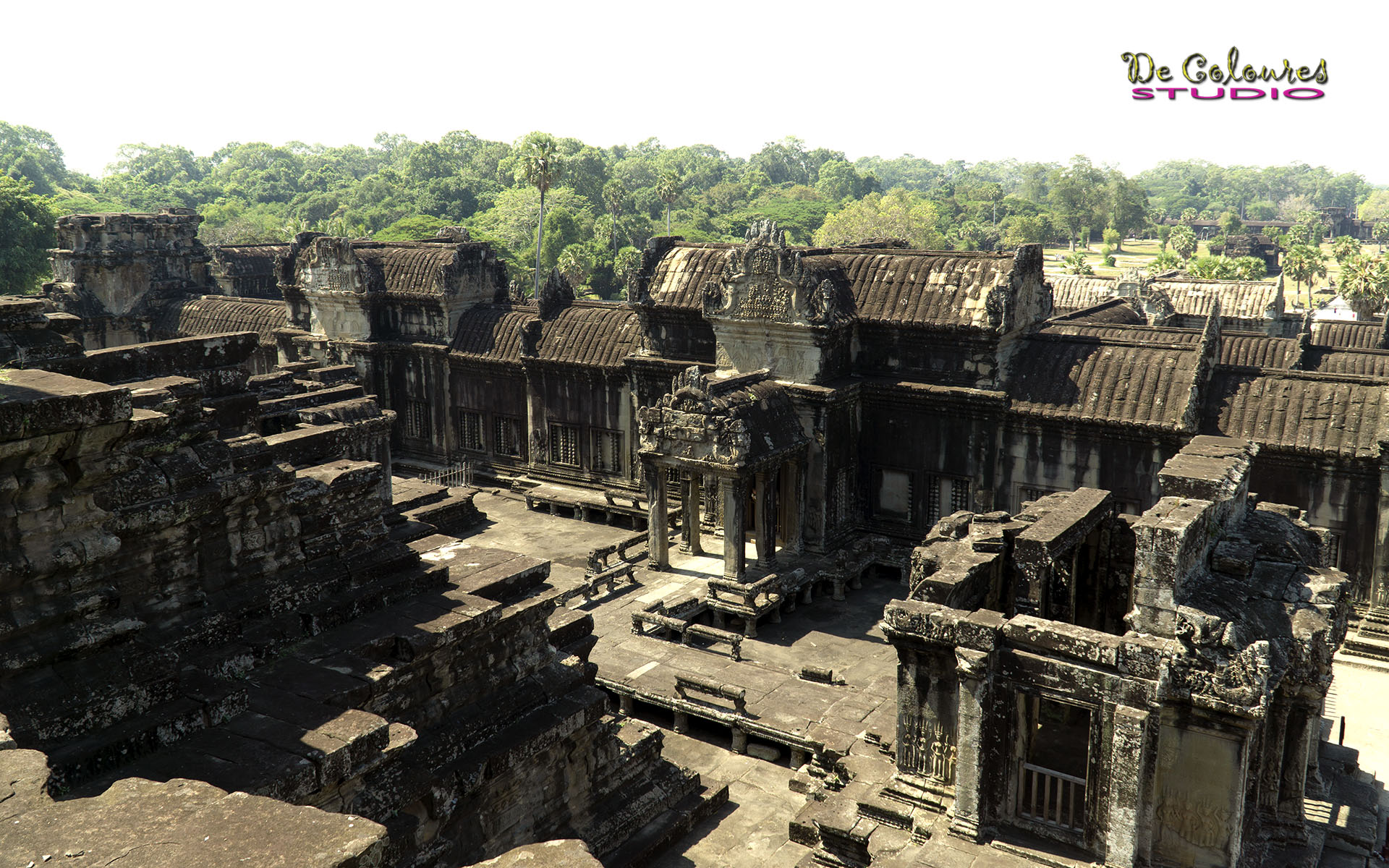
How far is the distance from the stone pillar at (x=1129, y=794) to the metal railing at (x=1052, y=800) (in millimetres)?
499

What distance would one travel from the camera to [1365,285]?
→ 4962 centimetres

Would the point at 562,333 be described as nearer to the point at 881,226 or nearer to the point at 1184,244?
the point at 881,226

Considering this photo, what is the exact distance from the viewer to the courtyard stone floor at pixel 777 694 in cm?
1448

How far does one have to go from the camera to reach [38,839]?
638 cm

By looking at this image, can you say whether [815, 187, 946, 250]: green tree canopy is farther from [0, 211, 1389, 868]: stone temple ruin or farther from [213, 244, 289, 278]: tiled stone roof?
[0, 211, 1389, 868]: stone temple ruin

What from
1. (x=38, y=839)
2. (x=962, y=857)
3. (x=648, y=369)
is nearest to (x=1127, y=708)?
(x=962, y=857)

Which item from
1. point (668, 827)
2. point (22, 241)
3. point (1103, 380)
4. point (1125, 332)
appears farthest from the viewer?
point (22, 241)

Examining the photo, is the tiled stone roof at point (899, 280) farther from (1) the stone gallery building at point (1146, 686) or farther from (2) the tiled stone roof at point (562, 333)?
(1) the stone gallery building at point (1146, 686)

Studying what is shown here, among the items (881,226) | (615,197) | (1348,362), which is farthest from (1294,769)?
(615,197)

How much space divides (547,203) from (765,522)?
82.9 meters

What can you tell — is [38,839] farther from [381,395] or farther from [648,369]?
[381,395]

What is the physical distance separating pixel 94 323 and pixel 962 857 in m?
39.8

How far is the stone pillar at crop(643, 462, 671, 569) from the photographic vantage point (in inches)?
948

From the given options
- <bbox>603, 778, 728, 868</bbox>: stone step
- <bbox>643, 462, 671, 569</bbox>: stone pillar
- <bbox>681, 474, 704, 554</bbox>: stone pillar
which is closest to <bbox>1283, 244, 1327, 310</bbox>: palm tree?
<bbox>681, 474, 704, 554</bbox>: stone pillar
